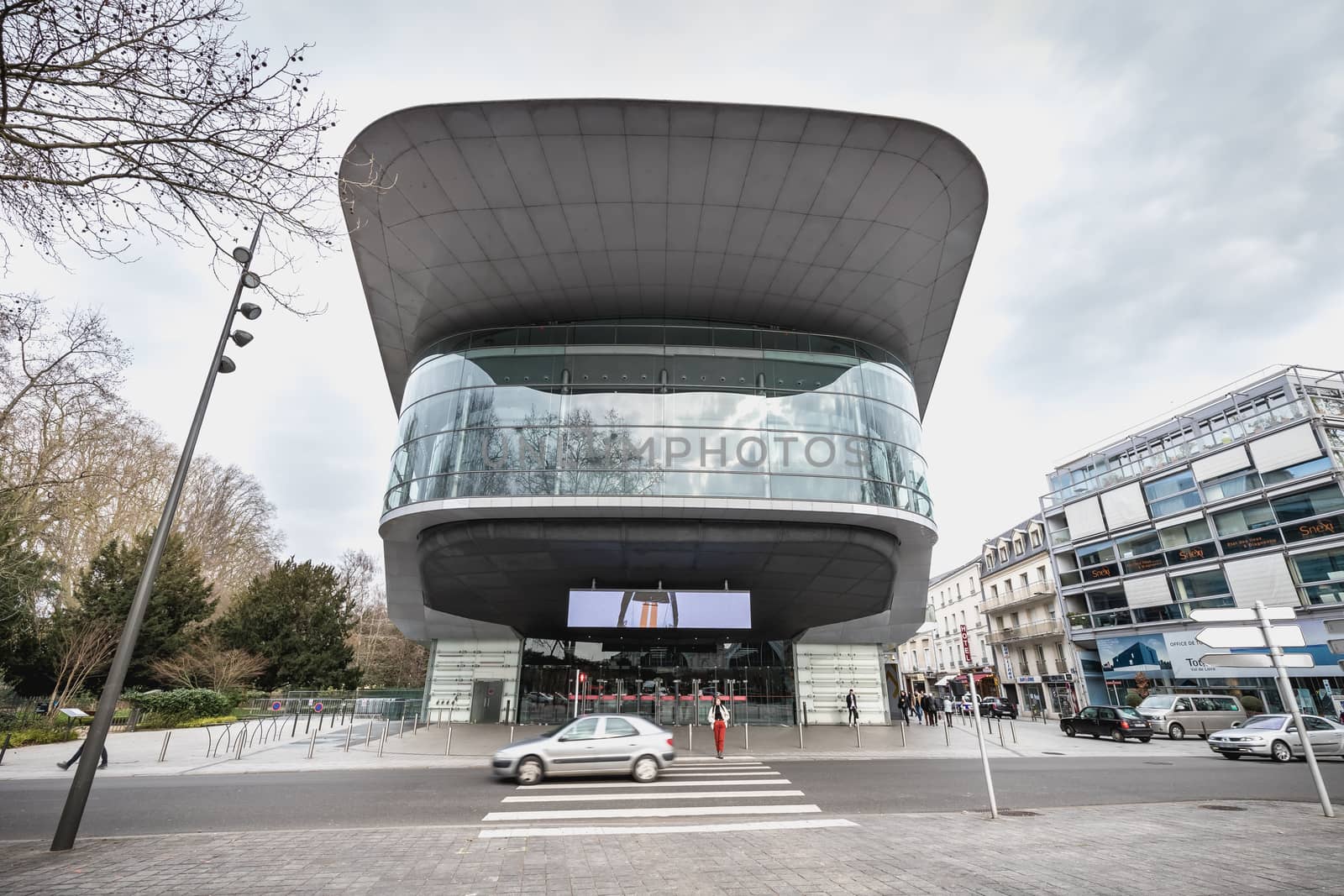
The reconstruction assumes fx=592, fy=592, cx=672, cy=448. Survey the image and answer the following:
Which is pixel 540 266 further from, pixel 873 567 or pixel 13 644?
pixel 13 644

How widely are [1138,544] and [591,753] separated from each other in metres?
45.2

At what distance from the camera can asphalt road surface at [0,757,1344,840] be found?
832 cm

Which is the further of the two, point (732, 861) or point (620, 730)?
point (620, 730)

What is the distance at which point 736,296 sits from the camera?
21734 millimetres

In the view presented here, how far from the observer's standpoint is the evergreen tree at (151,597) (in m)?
25.6

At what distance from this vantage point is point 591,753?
11.8 metres

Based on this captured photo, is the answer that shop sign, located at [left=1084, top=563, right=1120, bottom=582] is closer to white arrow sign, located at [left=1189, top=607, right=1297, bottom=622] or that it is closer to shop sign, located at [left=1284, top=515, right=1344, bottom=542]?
shop sign, located at [left=1284, top=515, right=1344, bottom=542]

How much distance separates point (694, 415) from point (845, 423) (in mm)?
5523

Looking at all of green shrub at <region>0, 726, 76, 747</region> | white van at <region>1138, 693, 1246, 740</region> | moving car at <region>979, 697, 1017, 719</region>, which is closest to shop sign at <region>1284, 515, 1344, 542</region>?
white van at <region>1138, 693, 1246, 740</region>

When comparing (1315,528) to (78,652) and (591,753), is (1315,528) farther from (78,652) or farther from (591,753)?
(78,652)

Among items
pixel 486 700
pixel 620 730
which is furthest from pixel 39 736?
pixel 620 730

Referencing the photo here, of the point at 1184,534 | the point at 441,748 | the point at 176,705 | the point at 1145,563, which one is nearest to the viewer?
the point at 441,748

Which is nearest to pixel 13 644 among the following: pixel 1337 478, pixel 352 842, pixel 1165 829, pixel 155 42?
pixel 352 842

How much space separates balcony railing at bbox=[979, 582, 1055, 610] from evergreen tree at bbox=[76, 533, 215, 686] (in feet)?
186
